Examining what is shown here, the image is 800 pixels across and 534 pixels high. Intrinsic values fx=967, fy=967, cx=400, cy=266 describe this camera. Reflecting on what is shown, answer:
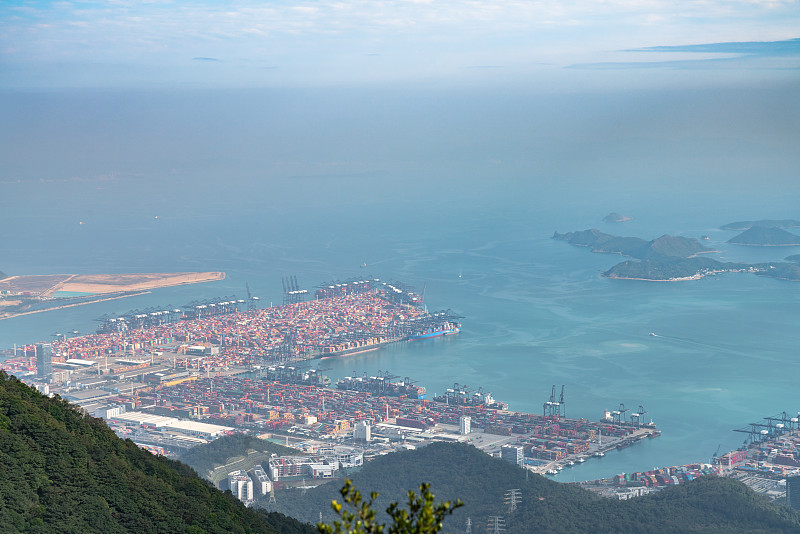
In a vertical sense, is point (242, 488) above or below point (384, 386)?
above

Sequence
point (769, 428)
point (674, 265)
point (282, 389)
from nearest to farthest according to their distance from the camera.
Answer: point (769, 428)
point (282, 389)
point (674, 265)

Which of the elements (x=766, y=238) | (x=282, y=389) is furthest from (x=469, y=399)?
(x=766, y=238)

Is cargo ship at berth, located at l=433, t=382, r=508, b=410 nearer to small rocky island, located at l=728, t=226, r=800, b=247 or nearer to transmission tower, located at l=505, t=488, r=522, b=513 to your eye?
transmission tower, located at l=505, t=488, r=522, b=513

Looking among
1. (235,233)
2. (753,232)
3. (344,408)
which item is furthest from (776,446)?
(235,233)

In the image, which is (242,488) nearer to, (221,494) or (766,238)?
(221,494)

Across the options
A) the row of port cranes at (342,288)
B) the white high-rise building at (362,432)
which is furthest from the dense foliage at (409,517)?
the row of port cranes at (342,288)

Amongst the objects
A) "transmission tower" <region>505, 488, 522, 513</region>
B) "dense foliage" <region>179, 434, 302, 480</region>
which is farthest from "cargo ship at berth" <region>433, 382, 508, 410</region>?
"transmission tower" <region>505, 488, 522, 513</region>

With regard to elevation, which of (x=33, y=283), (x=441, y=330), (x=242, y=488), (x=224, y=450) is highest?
(x=242, y=488)

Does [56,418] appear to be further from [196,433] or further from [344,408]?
[344,408]
